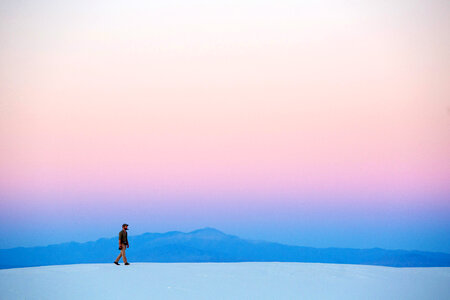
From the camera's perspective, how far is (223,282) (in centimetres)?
2077

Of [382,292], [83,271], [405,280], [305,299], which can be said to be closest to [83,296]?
[83,271]

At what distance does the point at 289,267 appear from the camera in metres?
24.0

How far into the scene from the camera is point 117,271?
22.6m

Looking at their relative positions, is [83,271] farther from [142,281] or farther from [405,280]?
[405,280]

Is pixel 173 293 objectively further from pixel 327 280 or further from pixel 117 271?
pixel 327 280

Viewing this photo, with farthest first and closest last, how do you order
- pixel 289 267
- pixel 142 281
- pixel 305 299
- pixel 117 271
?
1. pixel 289 267
2. pixel 117 271
3. pixel 142 281
4. pixel 305 299

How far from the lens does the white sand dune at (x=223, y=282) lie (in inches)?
760

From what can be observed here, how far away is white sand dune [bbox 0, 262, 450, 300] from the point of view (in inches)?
760

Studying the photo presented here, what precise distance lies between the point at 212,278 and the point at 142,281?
261cm

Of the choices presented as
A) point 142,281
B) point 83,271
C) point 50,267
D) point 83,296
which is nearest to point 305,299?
point 142,281

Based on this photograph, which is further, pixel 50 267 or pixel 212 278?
pixel 50 267

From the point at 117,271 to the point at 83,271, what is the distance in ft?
4.58

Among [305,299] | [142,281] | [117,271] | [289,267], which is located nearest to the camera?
[305,299]

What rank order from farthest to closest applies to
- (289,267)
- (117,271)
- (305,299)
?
1. (289,267)
2. (117,271)
3. (305,299)
